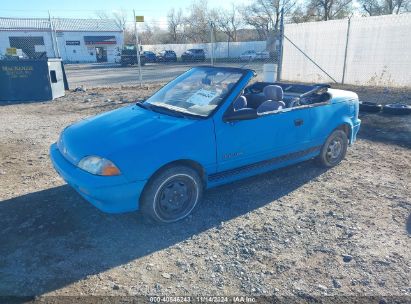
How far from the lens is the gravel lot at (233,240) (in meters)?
2.60

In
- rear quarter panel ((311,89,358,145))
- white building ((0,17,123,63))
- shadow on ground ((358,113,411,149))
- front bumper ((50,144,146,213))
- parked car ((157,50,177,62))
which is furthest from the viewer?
white building ((0,17,123,63))

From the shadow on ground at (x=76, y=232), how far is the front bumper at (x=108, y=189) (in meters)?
0.38

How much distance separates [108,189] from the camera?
295 cm

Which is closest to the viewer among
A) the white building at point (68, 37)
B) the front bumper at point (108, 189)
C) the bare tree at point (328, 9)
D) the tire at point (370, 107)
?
the front bumper at point (108, 189)

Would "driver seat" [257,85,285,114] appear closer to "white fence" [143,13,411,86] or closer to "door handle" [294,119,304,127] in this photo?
"door handle" [294,119,304,127]

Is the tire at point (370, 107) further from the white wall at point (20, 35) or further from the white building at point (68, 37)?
the white wall at point (20, 35)

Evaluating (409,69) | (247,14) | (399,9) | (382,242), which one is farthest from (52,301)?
(247,14)

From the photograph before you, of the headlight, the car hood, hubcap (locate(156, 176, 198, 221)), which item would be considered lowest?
hubcap (locate(156, 176, 198, 221))

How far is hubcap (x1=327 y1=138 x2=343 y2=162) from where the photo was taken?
4.86 m

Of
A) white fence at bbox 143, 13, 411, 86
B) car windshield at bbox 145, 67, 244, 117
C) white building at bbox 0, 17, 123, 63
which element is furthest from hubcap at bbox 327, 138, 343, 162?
white building at bbox 0, 17, 123, 63

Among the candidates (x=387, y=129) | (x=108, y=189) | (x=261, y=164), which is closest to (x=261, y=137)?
(x=261, y=164)

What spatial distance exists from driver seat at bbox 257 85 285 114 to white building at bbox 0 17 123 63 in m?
38.2

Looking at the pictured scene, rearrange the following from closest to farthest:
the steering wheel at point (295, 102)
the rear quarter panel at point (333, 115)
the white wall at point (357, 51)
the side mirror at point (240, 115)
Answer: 1. the side mirror at point (240, 115)
2. the steering wheel at point (295, 102)
3. the rear quarter panel at point (333, 115)
4. the white wall at point (357, 51)

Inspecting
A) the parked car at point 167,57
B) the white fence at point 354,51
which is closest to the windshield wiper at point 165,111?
the white fence at point 354,51
